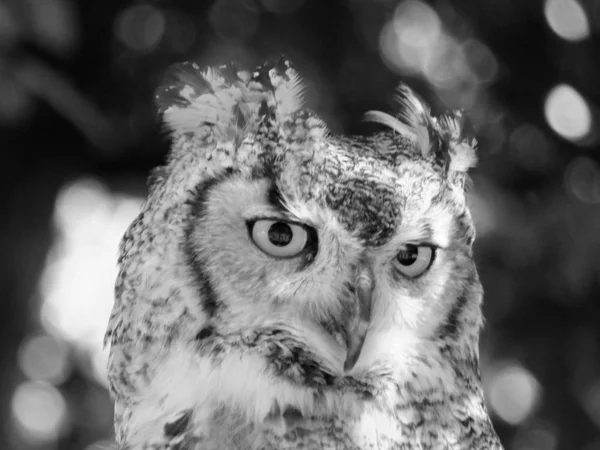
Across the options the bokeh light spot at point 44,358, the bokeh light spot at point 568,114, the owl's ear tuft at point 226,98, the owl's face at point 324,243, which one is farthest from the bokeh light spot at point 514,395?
the owl's ear tuft at point 226,98

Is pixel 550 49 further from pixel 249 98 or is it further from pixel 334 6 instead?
pixel 249 98

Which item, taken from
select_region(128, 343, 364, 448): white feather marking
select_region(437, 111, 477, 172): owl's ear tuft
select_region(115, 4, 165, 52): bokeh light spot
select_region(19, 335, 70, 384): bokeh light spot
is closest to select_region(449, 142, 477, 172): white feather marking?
select_region(437, 111, 477, 172): owl's ear tuft

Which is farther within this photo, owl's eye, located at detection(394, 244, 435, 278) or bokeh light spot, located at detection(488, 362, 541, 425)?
bokeh light spot, located at detection(488, 362, 541, 425)

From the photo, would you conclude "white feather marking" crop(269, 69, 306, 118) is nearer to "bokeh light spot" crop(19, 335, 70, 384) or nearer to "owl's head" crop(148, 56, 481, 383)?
"owl's head" crop(148, 56, 481, 383)

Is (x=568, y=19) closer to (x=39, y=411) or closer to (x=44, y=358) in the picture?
(x=44, y=358)

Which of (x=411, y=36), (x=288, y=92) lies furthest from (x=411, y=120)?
(x=411, y=36)

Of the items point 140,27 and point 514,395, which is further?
point 514,395

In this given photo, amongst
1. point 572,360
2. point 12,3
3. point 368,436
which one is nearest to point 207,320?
point 368,436
